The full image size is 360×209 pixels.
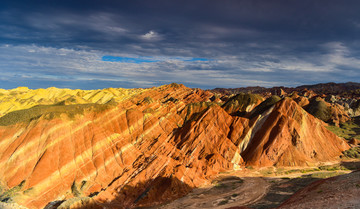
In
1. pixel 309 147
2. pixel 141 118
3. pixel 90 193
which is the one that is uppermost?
pixel 141 118

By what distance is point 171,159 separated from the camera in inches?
1612

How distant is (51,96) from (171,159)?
87.3 metres

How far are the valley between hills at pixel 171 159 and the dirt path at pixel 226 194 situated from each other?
155 millimetres

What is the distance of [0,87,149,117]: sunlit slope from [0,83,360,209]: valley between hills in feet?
125

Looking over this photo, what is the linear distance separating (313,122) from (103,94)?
87030 mm

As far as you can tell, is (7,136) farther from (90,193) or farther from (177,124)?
(177,124)

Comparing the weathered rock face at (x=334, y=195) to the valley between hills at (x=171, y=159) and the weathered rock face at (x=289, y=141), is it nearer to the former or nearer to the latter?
the valley between hills at (x=171, y=159)

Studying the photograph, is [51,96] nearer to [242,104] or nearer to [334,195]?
[242,104]

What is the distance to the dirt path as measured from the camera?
30562mm

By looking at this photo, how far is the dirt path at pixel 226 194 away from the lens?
30562mm

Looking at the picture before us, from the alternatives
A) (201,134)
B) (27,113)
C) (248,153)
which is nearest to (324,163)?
(248,153)

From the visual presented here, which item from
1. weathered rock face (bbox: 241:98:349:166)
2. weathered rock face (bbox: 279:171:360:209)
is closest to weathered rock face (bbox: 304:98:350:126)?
weathered rock face (bbox: 241:98:349:166)

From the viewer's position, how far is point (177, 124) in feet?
186

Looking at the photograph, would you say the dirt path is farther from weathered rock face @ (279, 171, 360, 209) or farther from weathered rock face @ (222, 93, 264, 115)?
weathered rock face @ (222, 93, 264, 115)
